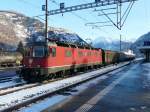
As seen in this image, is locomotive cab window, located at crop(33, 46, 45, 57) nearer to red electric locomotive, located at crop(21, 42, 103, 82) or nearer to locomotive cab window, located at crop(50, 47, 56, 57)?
red electric locomotive, located at crop(21, 42, 103, 82)

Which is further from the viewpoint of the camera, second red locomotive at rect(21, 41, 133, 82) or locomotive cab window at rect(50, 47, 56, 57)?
locomotive cab window at rect(50, 47, 56, 57)

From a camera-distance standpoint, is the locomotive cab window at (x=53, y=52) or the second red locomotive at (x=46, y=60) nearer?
the second red locomotive at (x=46, y=60)

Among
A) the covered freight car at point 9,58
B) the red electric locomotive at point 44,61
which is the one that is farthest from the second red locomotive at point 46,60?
the covered freight car at point 9,58

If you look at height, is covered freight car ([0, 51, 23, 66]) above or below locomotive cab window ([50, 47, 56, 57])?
below

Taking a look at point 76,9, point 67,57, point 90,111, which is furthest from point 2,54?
point 90,111

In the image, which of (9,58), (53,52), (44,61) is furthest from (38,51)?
(9,58)

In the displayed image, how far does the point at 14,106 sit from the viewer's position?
12.0 meters

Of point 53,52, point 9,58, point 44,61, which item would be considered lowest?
point 9,58

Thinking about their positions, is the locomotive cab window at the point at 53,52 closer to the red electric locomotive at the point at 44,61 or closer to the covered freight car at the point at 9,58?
the red electric locomotive at the point at 44,61

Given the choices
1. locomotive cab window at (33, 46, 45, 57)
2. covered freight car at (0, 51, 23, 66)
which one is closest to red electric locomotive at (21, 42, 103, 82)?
locomotive cab window at (33, 46, 45, 57)

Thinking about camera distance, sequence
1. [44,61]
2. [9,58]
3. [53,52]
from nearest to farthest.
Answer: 1. [44,61]
2. [53,52]
3. [9,58]

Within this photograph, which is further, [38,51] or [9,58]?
[9,58]

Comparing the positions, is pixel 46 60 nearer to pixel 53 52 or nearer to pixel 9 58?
pixel 53 52

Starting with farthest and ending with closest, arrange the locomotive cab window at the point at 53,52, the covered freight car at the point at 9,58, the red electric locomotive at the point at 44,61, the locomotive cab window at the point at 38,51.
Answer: the covered freight car at the point at 9,58 < the locomotive cab window at the point at 53,52 < the locomotive cab window at the point at 38,51 < the red electric locomotive at the point at 44,61
